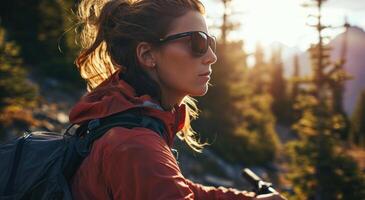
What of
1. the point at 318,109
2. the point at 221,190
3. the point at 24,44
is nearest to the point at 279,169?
the point at 318,109

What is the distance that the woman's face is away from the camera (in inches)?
86.0

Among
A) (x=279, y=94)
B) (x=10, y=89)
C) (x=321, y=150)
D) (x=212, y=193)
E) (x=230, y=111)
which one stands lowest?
(x=279, y=94)

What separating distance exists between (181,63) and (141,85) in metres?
0.22

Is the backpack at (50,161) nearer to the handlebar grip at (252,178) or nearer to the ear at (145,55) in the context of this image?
the ear at (145,55)

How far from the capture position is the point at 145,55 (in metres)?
2.19

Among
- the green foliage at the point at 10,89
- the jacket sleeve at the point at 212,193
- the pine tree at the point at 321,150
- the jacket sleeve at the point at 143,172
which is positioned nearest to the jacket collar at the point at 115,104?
the jacket sleeve at the point at 143,172

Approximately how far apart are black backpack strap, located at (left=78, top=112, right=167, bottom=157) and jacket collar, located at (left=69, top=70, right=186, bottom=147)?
0.02 m

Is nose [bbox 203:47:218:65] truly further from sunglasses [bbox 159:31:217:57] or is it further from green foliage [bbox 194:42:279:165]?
green foliage [bbox 194:42:279:165]

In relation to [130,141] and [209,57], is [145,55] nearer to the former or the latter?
[209,57]

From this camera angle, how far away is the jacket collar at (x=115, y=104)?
6.09ft

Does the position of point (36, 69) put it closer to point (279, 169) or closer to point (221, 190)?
point (279, 169)

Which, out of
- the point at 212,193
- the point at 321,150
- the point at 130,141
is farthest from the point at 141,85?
the point at 321,150

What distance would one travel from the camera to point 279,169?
90.2 feet

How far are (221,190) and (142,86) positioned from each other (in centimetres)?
88
